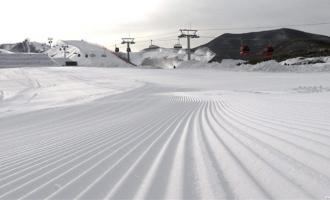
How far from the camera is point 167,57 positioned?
119 m

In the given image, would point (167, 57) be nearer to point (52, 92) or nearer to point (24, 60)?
point (24, 60)

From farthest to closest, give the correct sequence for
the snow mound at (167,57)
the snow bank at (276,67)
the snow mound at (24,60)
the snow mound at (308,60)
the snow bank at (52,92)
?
the snow mound at (167,57) < the snow mound at (24,60) < the snow mound at (308,60) < the snow bank at (276,67) < the snow bank at (52,92)

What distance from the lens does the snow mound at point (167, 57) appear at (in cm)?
11006

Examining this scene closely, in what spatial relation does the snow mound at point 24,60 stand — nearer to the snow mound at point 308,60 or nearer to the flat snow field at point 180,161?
the snow mound at point 308,60

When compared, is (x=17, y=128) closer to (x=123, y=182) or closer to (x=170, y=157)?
(x=170, y=157)

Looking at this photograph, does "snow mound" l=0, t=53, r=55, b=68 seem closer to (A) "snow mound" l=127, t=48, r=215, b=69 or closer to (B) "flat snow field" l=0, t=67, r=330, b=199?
(A) "snow mound" l=127, t=48, r=215, b=69

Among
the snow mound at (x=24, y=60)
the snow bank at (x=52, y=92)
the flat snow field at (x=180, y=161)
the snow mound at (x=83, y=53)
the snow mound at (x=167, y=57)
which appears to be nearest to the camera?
the flat snow field at (x=180, y=161)

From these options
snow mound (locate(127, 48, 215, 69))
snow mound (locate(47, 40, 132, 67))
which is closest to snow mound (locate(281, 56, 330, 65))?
snow mound (locate(127, 48, 215, 69))

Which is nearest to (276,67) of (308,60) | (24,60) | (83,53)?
(308,60)

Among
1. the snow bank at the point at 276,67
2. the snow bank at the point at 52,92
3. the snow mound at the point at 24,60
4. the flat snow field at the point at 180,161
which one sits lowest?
the snow bank at the point at 52,92

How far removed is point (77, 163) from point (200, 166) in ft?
5.52

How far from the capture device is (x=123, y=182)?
4867mm

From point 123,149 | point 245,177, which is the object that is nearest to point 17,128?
point 123,149

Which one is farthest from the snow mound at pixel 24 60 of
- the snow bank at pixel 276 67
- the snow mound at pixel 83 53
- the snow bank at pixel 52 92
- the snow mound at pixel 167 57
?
the snow bank at pixel 52 92
